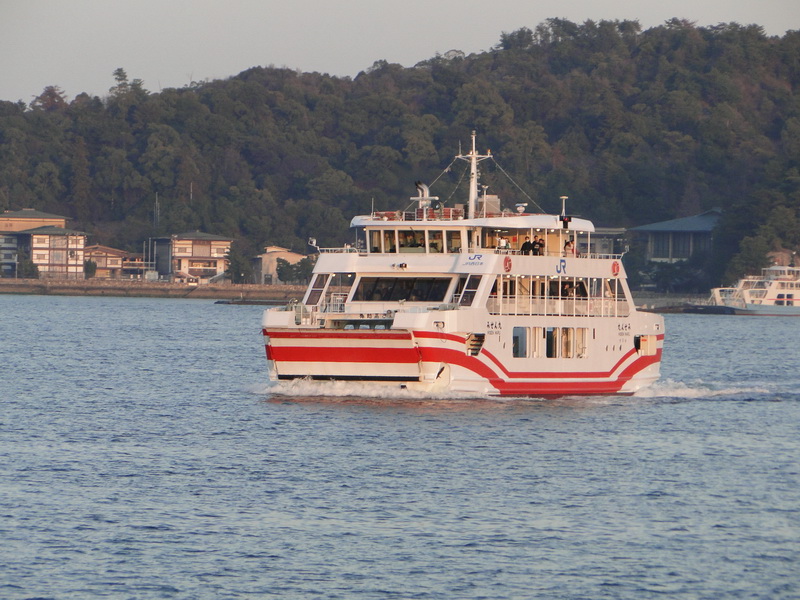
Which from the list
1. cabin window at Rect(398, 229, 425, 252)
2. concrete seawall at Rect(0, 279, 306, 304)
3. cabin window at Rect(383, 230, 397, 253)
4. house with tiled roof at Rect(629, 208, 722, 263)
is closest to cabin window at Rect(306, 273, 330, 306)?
cabin window at Rect(383, 230, 397, 253)

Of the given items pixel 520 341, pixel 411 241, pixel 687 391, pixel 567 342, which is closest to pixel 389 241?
pixel 411 241

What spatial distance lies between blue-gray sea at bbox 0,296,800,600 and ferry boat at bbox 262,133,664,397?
100cm

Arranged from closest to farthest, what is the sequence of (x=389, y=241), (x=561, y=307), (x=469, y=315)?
(x=469, y=315)
(x=561, y=307)
(x=389, y=241)

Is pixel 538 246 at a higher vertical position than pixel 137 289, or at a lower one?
higher

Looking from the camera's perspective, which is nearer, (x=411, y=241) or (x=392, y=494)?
(x=392, y=494)

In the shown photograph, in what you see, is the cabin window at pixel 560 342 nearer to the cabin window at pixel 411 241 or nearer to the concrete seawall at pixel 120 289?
the cabin window at pixel 411 241

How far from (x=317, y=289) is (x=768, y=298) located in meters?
118

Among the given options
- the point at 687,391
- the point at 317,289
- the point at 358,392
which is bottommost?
the point at 687,391

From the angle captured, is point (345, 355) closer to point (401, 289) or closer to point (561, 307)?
point (401, 289)

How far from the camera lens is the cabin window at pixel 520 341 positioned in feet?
146

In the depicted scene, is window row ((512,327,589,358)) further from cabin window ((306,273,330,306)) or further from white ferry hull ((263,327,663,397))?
cabin window ((306,273,330,306))

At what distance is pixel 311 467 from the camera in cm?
3309

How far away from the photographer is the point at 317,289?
146 ft

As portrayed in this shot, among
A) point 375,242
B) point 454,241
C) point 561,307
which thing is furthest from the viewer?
point 375,242
